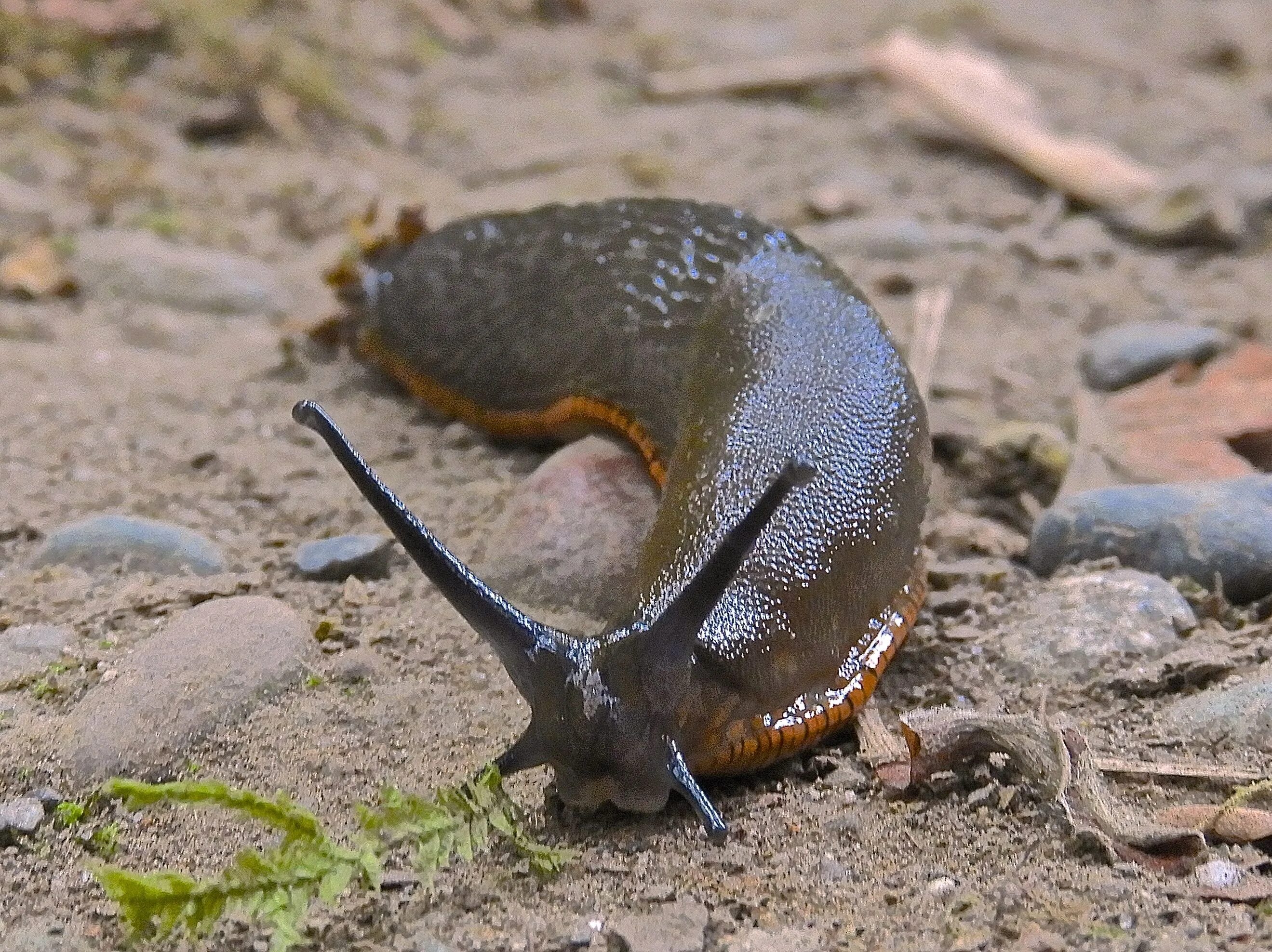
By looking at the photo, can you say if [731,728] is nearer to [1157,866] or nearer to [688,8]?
[1157,866]

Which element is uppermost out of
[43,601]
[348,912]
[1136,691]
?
[1136,691]

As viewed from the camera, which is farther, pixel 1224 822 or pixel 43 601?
pixel 43 601

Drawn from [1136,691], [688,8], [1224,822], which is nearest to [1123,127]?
[688,8]

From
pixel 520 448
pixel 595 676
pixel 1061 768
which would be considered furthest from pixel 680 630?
pixel 520 448

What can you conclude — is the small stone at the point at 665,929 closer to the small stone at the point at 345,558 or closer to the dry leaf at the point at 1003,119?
the small stone at the point at 345,558

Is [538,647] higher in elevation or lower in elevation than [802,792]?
higher

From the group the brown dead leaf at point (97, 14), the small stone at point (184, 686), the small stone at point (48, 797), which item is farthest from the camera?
the brown dead leaf at point (97, 14)

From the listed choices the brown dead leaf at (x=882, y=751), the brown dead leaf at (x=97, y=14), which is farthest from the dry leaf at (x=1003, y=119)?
the brown dead leaf at (x=882, y=751)

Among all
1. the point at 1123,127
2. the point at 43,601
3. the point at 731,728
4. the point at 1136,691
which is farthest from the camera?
the point at 1123,127
